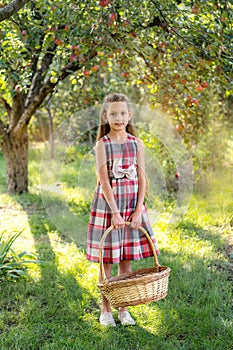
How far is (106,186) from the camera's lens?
242 cm

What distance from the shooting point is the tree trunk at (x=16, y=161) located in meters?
5.45

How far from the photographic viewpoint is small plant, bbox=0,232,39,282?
3.03m

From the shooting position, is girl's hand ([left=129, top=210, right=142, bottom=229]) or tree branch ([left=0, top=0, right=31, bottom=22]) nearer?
tree branch ([left=0, top=0, right=31, bottom=22])

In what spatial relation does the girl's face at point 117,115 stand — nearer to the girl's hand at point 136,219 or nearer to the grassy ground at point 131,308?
the girl's hand at point 136,219

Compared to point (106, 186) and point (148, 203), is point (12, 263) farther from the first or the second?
point (148, 203)

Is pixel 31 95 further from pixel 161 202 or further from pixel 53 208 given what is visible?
pixel 161 202

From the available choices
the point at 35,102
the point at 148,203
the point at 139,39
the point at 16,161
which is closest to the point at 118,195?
the point at 139,39

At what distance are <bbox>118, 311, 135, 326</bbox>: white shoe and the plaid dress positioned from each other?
29cm

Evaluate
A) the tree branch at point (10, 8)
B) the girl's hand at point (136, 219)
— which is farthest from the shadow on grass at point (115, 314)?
the tree branch at point (10, 8)

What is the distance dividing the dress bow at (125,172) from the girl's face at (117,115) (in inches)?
8.6

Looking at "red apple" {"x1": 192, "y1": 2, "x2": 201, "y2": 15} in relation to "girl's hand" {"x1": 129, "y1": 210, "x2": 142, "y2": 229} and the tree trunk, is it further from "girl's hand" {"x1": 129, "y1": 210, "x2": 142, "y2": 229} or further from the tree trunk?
the tree trunk

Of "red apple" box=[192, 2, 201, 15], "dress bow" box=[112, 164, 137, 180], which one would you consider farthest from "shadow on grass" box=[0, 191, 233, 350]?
"red apple" box=[192, 2, 201, 15]

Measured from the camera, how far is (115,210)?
2.39 meters

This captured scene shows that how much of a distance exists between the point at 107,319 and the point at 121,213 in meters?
0.57
